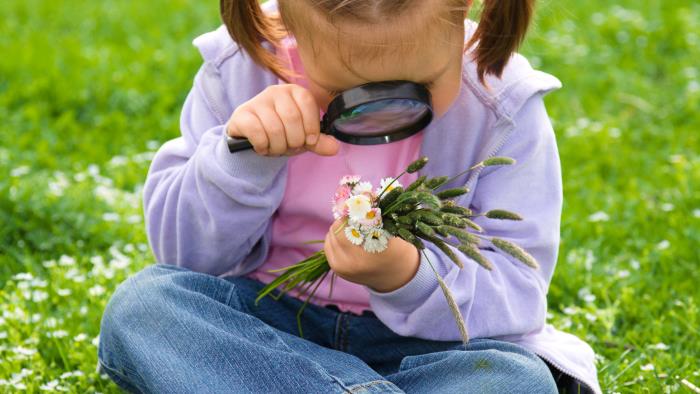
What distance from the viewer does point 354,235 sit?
6.58 ft

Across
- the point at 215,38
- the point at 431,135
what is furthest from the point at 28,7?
the point at 431,135

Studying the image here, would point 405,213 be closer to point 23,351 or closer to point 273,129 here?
point 273,129

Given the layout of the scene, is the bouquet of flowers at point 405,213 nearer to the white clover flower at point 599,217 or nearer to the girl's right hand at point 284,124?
the girl's right hand at point 284,124

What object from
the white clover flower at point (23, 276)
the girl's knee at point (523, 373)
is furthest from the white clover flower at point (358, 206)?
the white clover flower at point (23, 276)

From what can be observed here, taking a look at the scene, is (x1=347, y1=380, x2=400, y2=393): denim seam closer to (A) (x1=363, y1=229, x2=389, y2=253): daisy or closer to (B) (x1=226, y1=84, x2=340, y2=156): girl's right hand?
(A) (x1=363, y1=229, x2=389, y2=253): daisy

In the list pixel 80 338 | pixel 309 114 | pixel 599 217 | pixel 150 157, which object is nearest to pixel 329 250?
pixel 309 114

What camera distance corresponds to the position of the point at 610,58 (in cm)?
509

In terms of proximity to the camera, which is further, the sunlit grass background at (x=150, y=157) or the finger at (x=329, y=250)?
the sunlit grass background at (x=150, y=157)

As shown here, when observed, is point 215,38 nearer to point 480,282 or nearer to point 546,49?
point 480,282

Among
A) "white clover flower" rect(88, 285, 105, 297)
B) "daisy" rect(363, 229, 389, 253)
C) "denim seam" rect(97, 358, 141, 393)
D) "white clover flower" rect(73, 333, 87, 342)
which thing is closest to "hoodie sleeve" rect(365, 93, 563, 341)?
"daisy" rect(363, 229, 389, 253)

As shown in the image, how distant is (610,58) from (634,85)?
0.41 metres

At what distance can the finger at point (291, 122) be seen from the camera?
7.00 feet

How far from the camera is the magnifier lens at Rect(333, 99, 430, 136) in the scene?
207 cm

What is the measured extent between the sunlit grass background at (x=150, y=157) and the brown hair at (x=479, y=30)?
0.20 meters
